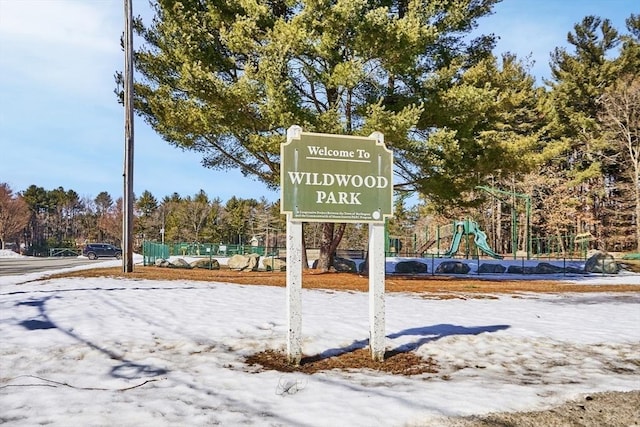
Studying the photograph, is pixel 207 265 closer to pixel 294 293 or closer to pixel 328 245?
pixel 328 245

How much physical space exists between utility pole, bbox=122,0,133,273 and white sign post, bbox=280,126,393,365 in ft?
36.3

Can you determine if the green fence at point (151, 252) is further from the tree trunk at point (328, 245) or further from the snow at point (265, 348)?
the snow at point (265, 348)

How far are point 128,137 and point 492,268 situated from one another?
18.6 m

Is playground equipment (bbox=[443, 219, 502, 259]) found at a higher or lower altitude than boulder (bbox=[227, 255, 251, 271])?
higher

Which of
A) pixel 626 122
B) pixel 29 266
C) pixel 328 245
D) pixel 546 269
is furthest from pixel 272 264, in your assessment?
pixel 626 122

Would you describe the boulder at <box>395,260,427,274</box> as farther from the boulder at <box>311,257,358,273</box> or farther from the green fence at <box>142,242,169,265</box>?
the green fence at <box>142,242,169,265</box>

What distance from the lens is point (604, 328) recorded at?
7547 mm

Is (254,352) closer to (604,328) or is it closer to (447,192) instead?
(604,328)

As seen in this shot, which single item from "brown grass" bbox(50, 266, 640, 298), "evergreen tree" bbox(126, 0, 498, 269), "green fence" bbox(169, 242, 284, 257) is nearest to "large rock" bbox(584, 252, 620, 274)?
"brown grass" bbox(50, 266, 640, 298)

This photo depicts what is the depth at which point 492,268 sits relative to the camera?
25625 millimetres

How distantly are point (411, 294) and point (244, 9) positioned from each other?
10872 millimetres

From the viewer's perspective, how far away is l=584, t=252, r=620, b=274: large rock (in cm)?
2519

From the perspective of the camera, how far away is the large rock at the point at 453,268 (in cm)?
2453

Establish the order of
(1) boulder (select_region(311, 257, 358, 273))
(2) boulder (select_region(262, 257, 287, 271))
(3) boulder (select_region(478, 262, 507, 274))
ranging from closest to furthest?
(1) boulder (select_region(311, 257, 358, 273)) → (2) boulder (select_region(262, 257, 287, 271)) → (3) boulder (select_region(478, 262, 507, 274))
